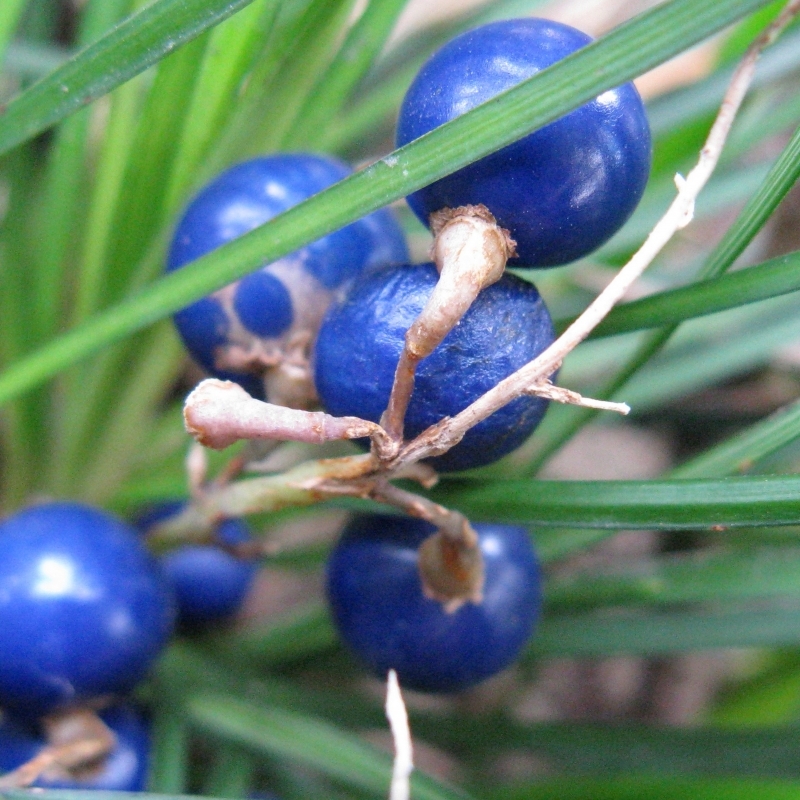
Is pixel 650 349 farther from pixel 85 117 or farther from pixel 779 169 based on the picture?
pixel 85 117

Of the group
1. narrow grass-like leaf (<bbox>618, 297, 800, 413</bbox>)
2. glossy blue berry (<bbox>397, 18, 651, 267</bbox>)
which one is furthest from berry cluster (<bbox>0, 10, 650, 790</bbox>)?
narrow grass-like leaf (<bbox>618, 297, 800, 413</bbox>)

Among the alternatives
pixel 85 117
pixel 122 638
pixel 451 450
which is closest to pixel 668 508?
pixel 451 450

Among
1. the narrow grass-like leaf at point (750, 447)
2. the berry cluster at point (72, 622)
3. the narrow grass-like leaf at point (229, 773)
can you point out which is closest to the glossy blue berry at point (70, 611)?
the berry cluster at point (72, 622)

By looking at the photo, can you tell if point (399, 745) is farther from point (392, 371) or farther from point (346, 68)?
point (346, 68)

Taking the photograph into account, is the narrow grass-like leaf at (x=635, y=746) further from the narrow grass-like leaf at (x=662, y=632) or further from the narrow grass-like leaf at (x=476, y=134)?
the narrow grass-like leaf at (x=476, y=134)

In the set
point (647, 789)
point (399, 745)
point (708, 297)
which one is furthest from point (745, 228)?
point (647, 789)

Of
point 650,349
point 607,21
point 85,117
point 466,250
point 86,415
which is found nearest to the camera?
point 466,250

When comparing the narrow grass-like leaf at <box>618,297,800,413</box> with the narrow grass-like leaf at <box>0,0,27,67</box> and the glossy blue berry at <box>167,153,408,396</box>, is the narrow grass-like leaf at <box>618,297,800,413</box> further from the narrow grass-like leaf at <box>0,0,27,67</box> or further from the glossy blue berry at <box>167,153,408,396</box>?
the narrow grass-like leaf at <box>0,0,27,67</box>
